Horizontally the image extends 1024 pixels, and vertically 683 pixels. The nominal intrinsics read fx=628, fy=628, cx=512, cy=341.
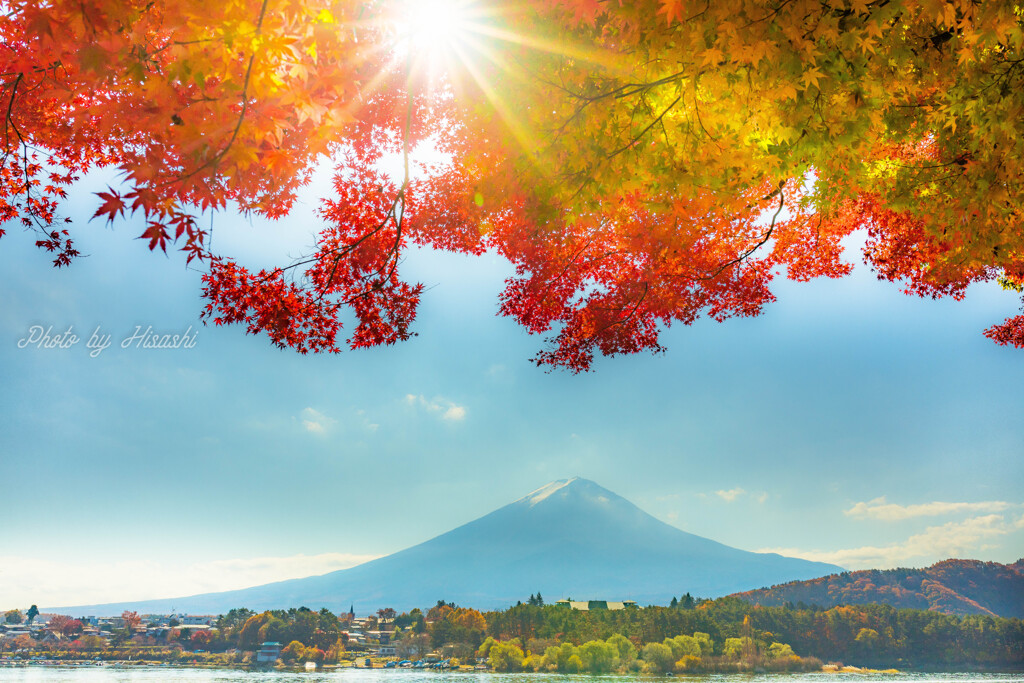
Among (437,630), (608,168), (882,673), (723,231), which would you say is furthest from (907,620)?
(608,168)

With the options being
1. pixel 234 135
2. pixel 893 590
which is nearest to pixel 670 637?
pixel 893 590

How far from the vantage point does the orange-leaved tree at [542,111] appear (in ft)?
9.73

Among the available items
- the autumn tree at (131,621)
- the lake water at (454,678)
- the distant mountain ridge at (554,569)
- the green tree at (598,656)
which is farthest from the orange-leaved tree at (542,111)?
the distant mountain ridge at (554,569)

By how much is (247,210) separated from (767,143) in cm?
349

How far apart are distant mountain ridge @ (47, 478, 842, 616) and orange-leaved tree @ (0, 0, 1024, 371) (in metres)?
169

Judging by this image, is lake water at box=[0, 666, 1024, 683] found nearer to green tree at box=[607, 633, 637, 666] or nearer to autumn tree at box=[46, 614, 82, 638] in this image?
green tree at box=[607, 633, 637, 666]

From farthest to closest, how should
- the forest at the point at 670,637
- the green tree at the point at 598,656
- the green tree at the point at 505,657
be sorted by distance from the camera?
the forest at the point at 670,637 → the green tree at the point at 505,657 → the green tree at the point at 598,656

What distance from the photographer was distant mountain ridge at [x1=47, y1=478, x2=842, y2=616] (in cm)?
17250

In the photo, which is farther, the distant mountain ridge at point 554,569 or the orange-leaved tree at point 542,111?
the distant mountain ridge at point 554,569

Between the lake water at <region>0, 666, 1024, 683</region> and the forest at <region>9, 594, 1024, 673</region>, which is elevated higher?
the forest at <region>9, 594, 1024, 673</region>

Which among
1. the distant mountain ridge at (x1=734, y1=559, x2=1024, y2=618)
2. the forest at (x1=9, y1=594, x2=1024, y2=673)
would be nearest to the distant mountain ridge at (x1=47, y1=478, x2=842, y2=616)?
the distant mountain ridge at (x1=734, y1=559, x2=1024, y2=618)

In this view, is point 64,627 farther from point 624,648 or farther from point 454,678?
point 624,648

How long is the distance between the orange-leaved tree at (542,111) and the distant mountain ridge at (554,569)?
6662 inches

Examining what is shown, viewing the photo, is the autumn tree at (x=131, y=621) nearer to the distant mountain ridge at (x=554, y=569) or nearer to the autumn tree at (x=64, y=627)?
the autumn tree at (x=64, y=627)
